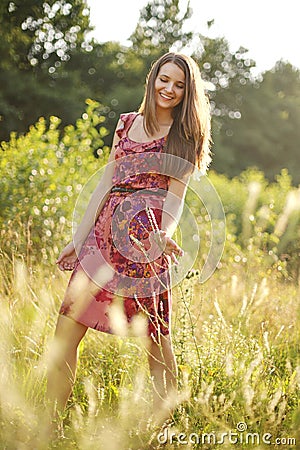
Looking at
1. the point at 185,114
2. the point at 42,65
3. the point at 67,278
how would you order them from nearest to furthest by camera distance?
1. the point at 185,114
2. the point at 67,278
3. the point at 42,65

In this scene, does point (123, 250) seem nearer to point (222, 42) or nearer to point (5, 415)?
point (5, 415)

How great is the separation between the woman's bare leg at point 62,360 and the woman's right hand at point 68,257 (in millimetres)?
260

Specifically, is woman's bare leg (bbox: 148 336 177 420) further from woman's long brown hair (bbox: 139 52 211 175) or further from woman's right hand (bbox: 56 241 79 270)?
woman's long brown hair (bbox: 139 52 211 175)

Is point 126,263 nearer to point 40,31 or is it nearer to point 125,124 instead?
point 125,124

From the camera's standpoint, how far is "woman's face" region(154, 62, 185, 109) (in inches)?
105

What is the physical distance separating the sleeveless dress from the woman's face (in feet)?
0.64

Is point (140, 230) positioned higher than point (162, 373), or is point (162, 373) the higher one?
point (140, 230)

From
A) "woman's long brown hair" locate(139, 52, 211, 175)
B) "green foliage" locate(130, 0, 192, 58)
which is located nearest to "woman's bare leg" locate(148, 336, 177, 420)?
"woman's long brown hair" locate(139, 52, 211, 175)

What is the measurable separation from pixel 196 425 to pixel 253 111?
26.8 m

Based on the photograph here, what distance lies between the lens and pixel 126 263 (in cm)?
260

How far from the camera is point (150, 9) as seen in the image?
23.0m

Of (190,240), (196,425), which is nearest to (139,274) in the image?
(196,425)

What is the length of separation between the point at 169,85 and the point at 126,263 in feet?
2.54

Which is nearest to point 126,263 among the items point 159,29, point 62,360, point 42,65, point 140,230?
point 140,230
